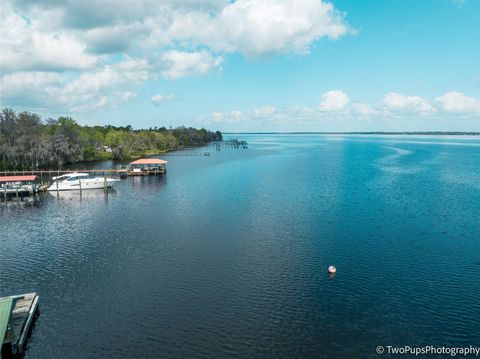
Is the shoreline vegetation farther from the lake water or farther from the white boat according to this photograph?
the lake water

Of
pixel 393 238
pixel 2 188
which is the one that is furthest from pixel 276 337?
pixel 2 188

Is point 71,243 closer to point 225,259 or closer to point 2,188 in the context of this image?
point 225,259

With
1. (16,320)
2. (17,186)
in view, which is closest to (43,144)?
(17,186)

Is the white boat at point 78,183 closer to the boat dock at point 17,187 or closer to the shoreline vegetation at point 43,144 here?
the boat dock at point 17,187

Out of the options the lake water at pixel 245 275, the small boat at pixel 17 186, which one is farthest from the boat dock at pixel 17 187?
the lake water at pixel 245 275

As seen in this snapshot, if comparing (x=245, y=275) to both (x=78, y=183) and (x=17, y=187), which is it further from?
(x=17, y=187)
